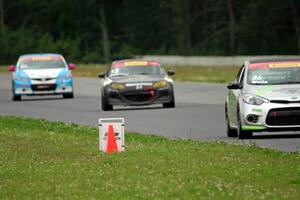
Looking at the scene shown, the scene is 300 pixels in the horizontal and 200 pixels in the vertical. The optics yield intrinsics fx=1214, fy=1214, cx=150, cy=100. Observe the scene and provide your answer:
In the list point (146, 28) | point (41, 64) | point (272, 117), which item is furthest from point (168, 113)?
point (146, 28)

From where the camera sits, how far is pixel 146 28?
113125mm

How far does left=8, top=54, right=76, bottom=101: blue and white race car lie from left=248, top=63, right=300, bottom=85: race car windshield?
19.0 m

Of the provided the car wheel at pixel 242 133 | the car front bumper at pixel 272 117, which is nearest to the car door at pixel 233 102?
the car wheel at pixel 242 133

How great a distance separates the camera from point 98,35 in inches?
4429

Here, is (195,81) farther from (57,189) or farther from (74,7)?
(74,7)

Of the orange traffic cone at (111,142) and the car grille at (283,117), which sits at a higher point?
the orange traffic cone at (111,142)

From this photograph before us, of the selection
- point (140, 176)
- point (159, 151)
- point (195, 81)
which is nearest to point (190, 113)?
point (159, 151)

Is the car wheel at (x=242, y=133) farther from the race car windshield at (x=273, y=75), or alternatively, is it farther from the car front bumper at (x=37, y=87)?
the car front bumper at (x=37, y=87)

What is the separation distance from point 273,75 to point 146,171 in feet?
25.2

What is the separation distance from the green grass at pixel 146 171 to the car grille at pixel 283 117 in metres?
1.64

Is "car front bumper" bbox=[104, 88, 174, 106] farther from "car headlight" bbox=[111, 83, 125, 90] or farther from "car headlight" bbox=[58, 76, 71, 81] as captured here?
"car headlight" bbox=[58, 76, 71, 81]

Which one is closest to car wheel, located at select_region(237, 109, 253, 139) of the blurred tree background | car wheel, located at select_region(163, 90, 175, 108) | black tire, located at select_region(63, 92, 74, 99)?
car wheel, located at select_region(163, 90, 175, 108)

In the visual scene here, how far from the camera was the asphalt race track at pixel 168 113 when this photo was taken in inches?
832

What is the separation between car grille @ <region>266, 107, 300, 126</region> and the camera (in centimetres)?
1958
